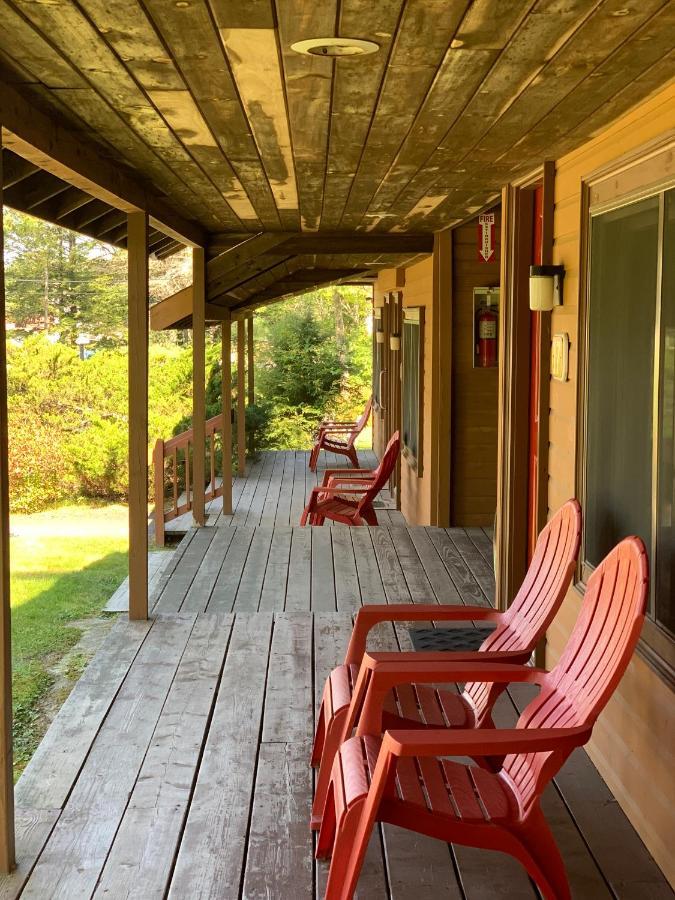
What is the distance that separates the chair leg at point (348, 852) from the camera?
2246 mm

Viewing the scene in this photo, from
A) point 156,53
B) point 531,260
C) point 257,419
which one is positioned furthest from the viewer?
point 257,419

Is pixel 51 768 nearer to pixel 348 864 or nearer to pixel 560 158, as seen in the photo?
pixel 348 864

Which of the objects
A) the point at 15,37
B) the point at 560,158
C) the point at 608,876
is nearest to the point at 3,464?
the point at 15,37

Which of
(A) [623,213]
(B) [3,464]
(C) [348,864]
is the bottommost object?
(C) [348,864]

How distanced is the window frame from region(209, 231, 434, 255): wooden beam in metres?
3.82

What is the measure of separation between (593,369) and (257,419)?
1117cm

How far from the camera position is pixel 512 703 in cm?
382

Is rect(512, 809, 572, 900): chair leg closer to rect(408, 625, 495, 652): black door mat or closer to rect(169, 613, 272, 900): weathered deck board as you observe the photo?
rect(169, 613, 272, 900): weathered deck board

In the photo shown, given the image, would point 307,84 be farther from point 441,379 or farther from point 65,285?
point 65,285

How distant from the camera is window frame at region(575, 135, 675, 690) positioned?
2.71m

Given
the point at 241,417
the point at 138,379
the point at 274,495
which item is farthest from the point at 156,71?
the point at 241,417

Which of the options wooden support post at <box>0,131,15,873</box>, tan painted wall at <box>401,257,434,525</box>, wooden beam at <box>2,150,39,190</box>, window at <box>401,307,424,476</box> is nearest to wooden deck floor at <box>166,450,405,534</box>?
tan painted wall at <box>401,257,434,525</box>

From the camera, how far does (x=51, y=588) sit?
9789 mm

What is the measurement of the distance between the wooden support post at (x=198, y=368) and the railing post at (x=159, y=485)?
0.78 meters
